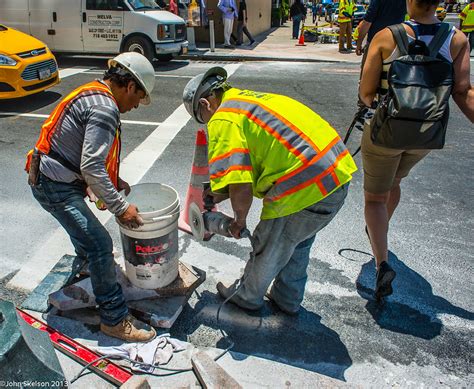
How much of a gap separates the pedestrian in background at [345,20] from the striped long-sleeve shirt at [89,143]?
542 inches

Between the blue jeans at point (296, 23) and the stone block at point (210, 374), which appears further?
the blue jeans at point (296, 23)

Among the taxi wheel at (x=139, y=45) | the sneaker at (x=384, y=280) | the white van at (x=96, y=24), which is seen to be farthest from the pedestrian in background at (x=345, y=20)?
the sneaker at (x=384, y=280)

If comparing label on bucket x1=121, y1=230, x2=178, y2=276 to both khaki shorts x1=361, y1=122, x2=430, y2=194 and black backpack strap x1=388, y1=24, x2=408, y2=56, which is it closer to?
khaki shorts x1=361, y1=122, x2=430, y2=194

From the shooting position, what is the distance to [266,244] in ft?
8.82

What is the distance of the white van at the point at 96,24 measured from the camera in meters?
11.0

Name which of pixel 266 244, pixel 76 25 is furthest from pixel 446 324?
pixel 76 25

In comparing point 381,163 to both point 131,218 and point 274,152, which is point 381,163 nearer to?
point 274,152

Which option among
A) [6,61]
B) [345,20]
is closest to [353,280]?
[6,61]

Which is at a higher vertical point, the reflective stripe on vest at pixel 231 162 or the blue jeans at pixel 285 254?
the reflective stripe on vest at pixel 231 162

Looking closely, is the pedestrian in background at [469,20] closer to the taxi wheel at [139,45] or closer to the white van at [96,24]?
the white van at [96,24]

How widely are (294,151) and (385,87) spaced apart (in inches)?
41.2

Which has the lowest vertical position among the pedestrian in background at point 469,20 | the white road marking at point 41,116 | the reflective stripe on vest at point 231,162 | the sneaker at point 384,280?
the sneaker at point 384,280

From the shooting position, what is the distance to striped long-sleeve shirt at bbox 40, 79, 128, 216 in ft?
→ 7.64

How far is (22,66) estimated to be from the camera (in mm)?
7414
